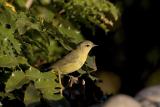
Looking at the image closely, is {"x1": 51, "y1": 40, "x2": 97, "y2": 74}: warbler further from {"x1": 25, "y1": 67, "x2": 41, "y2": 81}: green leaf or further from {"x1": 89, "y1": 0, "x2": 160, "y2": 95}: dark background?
{"x1": 89, "y1": 0, "x2": 160, "y2": 95}: dark background

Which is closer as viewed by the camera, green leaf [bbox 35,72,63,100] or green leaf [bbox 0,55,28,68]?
green leaf [bbox 35,72,63,100]

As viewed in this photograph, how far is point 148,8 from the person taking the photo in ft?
36.0

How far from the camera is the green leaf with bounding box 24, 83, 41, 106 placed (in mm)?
4195

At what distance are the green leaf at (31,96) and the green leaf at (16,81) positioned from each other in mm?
54

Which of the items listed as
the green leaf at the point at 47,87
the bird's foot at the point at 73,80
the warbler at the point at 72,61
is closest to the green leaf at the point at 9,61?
the green leaf at the point at 47,87

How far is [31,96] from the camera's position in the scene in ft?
13.8

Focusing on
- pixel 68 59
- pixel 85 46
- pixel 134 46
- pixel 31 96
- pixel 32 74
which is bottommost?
pixel 31 96

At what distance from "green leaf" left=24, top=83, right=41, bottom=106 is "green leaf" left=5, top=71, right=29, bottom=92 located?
0.18 feet

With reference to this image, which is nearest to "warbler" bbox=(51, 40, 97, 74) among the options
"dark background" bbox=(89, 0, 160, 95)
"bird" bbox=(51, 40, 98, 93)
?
"bird" bbox=(51, 40, 98, 93)

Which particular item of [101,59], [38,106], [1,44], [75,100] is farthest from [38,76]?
[101,59]

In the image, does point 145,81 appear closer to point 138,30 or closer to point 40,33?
point 138,30

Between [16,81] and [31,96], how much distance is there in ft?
0.44

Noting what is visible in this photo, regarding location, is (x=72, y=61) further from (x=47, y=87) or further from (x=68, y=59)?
(x=47, y=87)

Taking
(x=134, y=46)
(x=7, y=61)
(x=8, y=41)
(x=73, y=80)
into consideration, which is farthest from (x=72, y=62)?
(x=134, y=46)
